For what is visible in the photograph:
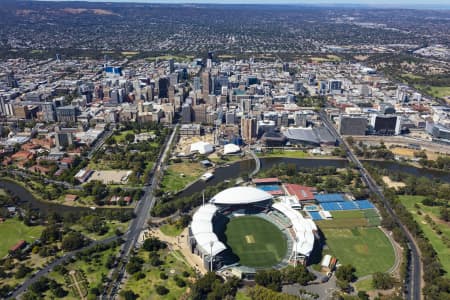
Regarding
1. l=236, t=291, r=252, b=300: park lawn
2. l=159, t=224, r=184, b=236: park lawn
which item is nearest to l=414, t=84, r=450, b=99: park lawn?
l=159, t=224, r=184, b=236: park lawn

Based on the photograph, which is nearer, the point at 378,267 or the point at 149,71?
the point at 378,267

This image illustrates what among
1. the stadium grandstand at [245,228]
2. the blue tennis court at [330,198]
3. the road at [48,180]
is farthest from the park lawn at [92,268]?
the blue tennis court at [330,198]

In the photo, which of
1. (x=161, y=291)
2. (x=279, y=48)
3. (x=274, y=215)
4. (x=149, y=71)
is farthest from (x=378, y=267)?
(x=279, y=48)

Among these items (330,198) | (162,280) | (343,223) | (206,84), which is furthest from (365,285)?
(206,84)

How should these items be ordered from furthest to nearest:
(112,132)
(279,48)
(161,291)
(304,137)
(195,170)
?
(279,48) → (112,132) → (304,137) → (195,170) → (161,291)

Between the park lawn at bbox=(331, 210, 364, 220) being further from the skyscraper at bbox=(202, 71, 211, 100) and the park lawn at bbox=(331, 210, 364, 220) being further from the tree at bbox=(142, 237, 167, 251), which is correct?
the skyscraper at bbox=(202, 71, 211, 100)

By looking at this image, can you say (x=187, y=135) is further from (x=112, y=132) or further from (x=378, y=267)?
(x=378, y=267)

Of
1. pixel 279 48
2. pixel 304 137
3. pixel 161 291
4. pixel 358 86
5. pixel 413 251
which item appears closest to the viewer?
pixel 161 291
